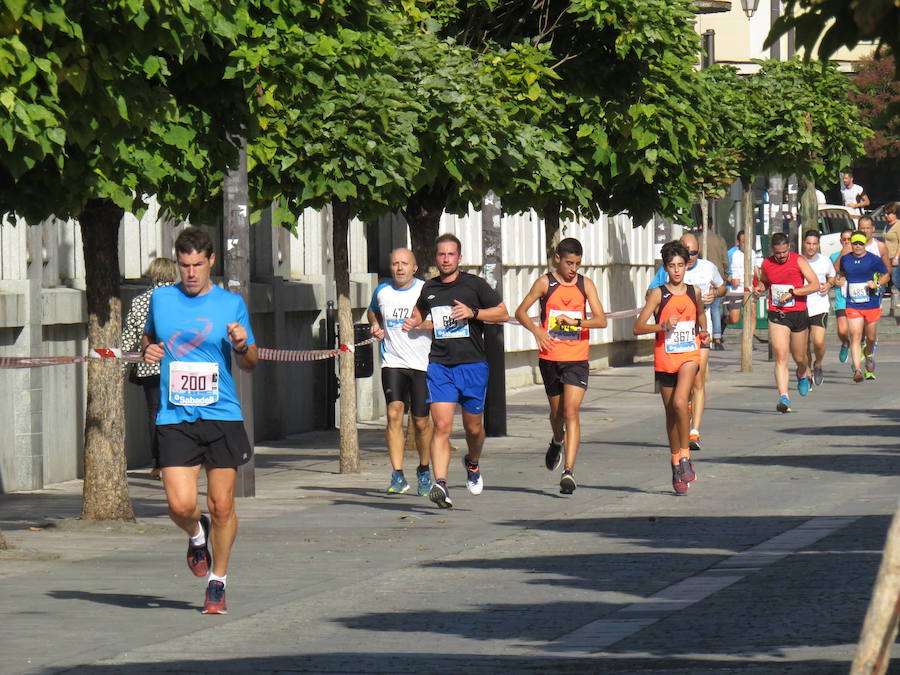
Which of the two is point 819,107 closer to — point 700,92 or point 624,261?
point 624,261

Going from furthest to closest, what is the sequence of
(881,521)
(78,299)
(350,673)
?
(78,299) < (881,521) < (350,673)

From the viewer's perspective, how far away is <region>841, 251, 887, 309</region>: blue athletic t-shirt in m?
26.7

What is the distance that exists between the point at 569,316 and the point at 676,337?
828 millimetres

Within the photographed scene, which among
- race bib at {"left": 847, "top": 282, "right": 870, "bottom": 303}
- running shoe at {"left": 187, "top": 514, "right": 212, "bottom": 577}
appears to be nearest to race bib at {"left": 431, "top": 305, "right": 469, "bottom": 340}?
running shoe at {"left": 187, "top": 514, "right": 212, "bottom": 577}

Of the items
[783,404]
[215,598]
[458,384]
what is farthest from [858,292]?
[215,598]

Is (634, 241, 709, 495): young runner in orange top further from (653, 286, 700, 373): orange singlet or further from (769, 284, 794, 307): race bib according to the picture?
(769, 284, 794, 307): race bib

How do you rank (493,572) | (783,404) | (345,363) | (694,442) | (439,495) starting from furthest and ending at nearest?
1. (783,404)
2. (694,442)
3. (345,363)
4. (439,495)
5. (493,572)

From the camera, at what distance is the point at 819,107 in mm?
30969

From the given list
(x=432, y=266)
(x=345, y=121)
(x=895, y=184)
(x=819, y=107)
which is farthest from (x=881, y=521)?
(x=895, y=184)

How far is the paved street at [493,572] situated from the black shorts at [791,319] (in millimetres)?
4113

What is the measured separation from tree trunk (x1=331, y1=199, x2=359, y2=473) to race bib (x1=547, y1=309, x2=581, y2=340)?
2237 mm

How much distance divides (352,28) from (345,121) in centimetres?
72

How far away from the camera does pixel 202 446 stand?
9.91 m

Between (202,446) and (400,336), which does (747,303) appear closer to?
(400,336)
